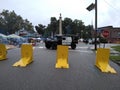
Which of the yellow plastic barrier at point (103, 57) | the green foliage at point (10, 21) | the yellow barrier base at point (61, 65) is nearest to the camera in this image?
the yellow barrier base at point (61, 65)

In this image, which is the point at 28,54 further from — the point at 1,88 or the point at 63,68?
the point at 1,88

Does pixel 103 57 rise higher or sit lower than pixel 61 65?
higher

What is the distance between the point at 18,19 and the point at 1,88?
136733 millimetres

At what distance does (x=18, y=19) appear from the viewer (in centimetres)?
14575

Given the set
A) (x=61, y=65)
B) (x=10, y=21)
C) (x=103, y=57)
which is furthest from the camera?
(x=10, y=21)

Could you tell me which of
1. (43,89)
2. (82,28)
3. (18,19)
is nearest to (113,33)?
(82,28)

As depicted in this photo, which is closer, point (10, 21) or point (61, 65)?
point (61, 65)


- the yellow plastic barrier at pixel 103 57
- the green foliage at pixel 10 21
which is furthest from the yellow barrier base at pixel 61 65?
the green foliage at pixel 10 21

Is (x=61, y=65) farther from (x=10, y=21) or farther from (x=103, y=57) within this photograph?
(x=10, y=21)

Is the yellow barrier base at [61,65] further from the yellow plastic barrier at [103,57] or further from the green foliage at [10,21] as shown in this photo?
A: the green foliage at [10,21]

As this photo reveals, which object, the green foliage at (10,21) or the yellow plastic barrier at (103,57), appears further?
the green foliage at (10,21)

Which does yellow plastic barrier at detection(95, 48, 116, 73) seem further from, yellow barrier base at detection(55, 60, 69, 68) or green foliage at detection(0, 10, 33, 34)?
green foliage at detection(0, 10, 33, 34)

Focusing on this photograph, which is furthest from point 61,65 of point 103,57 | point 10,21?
point 10,21

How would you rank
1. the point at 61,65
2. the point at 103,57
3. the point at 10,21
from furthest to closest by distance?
the point at 10,21 → the point at 103,57 → the point at 61,65
